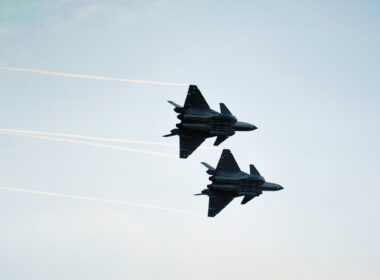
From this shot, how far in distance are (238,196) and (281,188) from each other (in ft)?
25.1

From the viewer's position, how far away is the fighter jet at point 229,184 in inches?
3698

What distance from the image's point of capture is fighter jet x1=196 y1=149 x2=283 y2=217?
93938 millimetres

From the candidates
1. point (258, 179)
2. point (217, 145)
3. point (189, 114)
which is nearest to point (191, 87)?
point (189, 114)

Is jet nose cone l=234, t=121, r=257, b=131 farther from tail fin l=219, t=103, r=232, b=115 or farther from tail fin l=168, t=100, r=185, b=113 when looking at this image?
tail fin l=168, t=100, r=185, b=113

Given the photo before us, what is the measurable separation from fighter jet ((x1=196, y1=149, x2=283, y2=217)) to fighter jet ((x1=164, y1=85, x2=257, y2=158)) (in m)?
4.45

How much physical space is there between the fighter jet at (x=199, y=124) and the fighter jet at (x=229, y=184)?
4.45m

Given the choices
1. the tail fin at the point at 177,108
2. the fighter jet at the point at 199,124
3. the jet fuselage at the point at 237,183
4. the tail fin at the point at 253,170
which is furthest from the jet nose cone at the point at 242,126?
the tail fin at the point at 177,108

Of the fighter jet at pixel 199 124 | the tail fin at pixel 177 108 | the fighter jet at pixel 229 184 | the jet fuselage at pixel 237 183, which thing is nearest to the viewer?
the tail fin at pixel 177 108

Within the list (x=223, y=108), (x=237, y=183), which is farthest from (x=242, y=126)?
(x=237, y=183)

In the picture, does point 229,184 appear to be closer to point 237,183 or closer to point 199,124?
point 237,183

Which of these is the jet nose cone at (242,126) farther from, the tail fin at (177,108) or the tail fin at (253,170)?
the tail fin at (177,108)

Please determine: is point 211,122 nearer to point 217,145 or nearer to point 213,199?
point 217,145

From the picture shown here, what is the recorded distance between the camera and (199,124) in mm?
89875

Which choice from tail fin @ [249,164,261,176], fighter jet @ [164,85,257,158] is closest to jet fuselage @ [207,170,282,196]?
tail fin @ [249,164,261,176]
